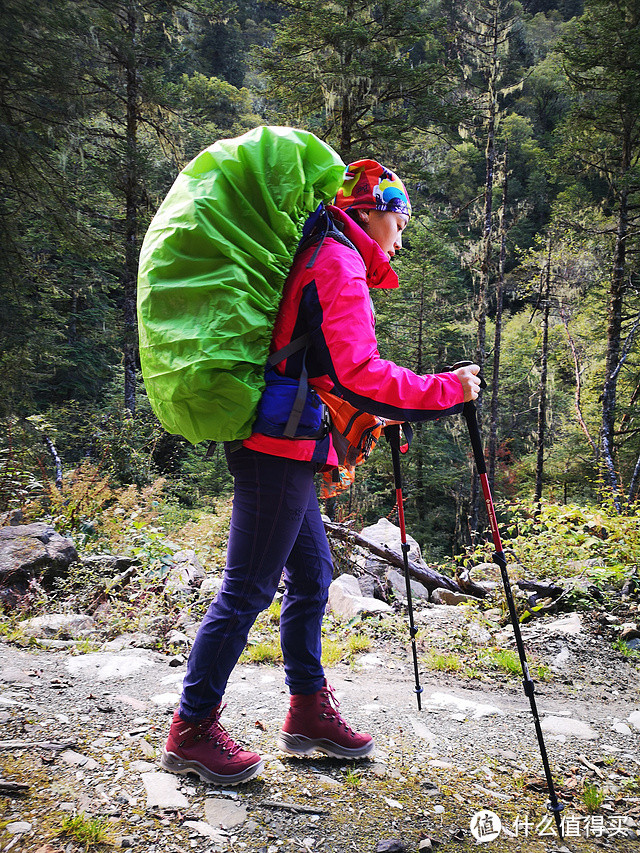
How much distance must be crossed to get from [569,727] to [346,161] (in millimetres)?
11265

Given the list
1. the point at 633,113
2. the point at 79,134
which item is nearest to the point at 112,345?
the point at 79,134

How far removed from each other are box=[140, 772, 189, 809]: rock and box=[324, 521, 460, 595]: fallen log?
451cm

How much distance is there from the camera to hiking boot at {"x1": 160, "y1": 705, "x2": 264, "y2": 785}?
2068 millimetres

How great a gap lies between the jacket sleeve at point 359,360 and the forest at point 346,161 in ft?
9.69

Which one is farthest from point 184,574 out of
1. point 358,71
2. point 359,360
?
point 358,71

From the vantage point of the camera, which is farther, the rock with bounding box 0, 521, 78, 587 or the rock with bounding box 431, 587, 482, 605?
the rock with bounding box 431, 587, 482, 605

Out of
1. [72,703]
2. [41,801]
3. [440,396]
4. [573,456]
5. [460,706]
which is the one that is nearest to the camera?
[41,801]

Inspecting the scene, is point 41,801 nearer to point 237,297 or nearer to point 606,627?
point 237,297

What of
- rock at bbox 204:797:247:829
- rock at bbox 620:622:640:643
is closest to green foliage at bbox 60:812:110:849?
rock at bbox 204:797:247:829

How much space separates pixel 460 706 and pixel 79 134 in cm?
1049

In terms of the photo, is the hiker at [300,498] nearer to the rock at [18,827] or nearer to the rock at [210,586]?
the rock at [18,827]

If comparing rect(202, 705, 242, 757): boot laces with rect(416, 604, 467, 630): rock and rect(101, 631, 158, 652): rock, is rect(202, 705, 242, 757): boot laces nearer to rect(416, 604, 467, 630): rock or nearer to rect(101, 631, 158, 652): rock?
rect(101, 631, 158, 652): rock

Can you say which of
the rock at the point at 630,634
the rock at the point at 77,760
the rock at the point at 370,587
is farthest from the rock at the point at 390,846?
the rock at the point at 370,587

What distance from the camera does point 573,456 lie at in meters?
21.6
